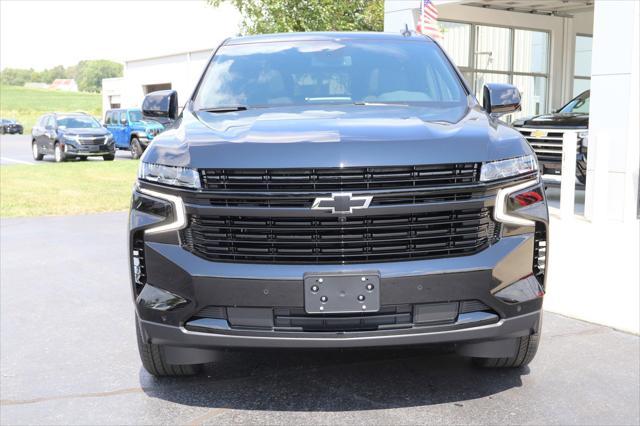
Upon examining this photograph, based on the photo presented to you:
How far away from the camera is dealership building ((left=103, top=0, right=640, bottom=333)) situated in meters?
6.06

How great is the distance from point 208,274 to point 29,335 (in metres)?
2.39

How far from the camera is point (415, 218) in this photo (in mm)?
3426

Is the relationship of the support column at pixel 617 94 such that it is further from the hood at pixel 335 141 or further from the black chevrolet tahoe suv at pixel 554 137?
the hood at pixel 335 141

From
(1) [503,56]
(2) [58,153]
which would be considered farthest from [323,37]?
(2) [58,153]

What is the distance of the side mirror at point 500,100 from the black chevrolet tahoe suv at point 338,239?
1320mm

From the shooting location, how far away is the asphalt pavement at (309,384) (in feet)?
12.3

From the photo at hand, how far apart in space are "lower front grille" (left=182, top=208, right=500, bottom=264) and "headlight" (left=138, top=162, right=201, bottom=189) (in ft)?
0.52

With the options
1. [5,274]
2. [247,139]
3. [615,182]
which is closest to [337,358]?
[247,139]

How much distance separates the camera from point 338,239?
3.39 m

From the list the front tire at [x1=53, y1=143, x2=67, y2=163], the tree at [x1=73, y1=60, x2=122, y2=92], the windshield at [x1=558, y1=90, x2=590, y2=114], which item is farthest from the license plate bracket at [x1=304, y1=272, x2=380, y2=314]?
the tree at [x1=73, y1=60, x2=122, y2=92]

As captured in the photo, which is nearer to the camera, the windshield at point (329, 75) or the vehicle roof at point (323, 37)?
the windshield at point (329, 75)

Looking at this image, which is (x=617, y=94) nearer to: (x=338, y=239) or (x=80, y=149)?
(x=338, y=239)

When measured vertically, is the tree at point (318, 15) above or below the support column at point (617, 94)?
above

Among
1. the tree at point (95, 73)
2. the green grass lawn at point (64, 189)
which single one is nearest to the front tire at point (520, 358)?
the green grass lawn at point (64, 189)
